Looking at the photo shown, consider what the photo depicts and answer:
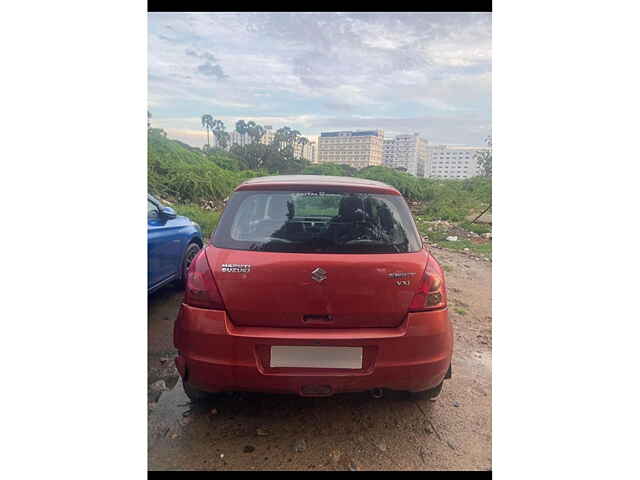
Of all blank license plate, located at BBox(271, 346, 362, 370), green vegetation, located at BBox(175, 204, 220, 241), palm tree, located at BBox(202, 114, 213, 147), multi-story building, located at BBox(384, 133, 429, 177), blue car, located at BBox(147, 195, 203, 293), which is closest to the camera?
blank license plate, located at BBox(271, 346, 362, 370)

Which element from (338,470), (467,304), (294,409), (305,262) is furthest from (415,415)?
(467,304)

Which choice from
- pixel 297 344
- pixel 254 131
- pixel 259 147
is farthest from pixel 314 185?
pixel 259 147

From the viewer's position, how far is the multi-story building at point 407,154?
11.7 feet

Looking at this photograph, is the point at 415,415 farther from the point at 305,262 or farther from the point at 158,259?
the point at 158,259

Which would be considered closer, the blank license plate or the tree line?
the blank license plate

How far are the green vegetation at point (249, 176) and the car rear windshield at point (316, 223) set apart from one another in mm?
1334

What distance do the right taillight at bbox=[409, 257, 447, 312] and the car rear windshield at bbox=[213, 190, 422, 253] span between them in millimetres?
159

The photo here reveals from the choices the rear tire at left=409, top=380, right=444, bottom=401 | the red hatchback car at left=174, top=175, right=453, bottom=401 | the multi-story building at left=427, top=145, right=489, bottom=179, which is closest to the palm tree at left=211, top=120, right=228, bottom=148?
the multi-story building at left=427, top=145, right=489, bottom=179

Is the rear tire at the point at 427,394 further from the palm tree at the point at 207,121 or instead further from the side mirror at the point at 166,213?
the palm tree at the point at 207,121

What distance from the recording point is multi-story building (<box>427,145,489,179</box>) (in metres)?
3.07

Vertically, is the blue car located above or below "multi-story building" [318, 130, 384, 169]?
below

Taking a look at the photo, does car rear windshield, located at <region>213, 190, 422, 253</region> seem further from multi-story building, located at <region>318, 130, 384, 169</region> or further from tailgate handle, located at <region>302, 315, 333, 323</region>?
multi-story building, located at <region>318, 130, 384, 169</region>

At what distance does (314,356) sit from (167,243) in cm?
221

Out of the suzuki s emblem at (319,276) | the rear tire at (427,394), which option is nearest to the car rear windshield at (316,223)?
the suzuki s emblem at (319,276)
